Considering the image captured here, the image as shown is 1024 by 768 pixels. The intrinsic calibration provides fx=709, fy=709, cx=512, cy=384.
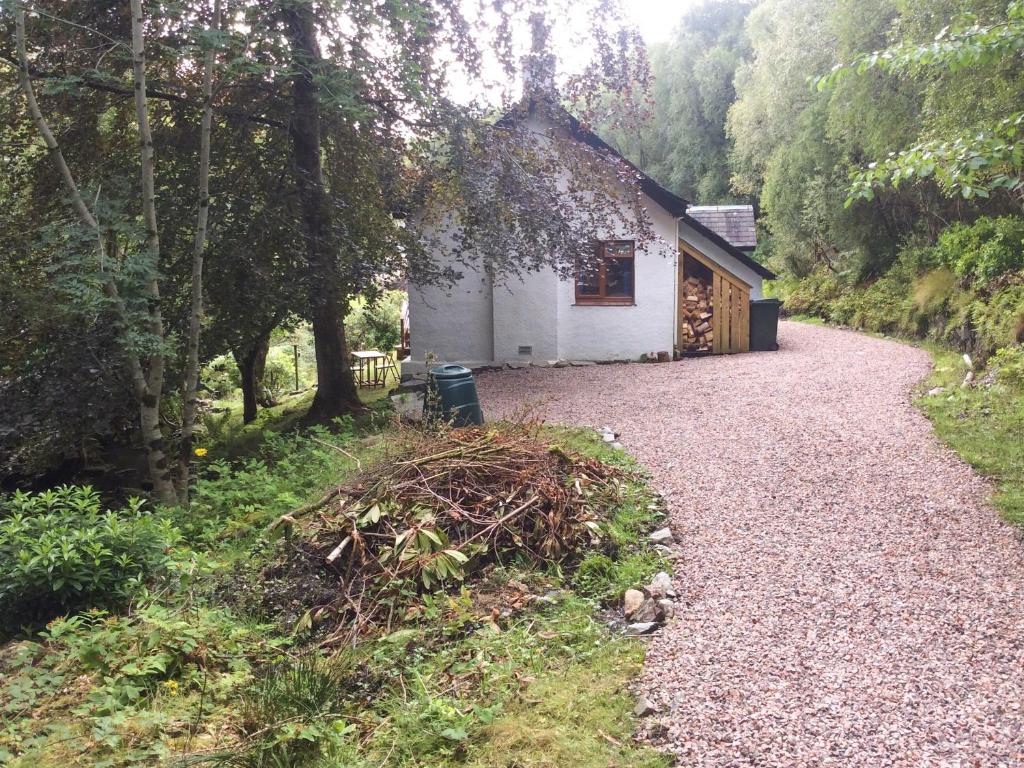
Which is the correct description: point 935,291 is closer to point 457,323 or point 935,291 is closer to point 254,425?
point 457,323

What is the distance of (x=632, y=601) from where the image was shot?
4.57 metres

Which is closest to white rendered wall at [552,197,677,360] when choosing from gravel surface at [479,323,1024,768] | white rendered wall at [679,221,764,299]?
white rendered wall at [679,221,764,299]

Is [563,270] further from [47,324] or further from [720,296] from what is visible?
[47,324]

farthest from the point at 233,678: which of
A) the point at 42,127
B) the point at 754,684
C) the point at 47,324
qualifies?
the point at 47,324

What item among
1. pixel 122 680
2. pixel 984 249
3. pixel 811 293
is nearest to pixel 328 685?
pixel 122 680

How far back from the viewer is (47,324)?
7.56m

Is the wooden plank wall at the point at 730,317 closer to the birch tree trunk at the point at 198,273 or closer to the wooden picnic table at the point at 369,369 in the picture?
the wooden picnic table at the point at 369,369

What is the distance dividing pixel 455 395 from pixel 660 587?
4.56m

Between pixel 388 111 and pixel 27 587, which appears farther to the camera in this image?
pixel 388 111

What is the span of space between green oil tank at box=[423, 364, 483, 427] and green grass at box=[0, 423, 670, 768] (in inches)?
150

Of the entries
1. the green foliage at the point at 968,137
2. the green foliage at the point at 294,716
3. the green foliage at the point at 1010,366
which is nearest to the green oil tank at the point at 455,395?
the green foliage at the point at 294,716

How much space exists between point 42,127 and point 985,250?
13.3 m

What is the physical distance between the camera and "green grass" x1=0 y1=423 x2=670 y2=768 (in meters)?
3.17

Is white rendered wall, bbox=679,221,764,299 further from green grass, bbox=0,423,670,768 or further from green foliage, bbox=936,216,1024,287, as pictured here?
green grass, bbox=0,423,670,768
